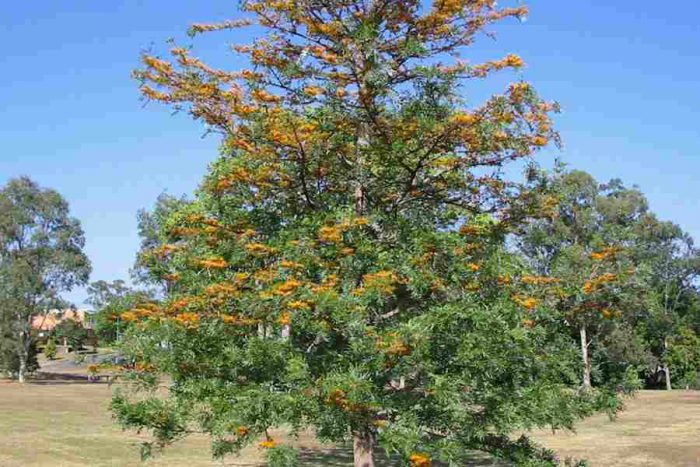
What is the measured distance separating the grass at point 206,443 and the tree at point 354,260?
5.64 meters

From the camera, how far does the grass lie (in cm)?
1803

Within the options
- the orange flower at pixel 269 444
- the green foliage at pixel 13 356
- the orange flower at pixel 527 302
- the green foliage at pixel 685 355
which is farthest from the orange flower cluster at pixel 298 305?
the green foliage at pixel 13 356

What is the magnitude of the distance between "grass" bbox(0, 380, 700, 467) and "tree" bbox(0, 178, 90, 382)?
26.2 meters

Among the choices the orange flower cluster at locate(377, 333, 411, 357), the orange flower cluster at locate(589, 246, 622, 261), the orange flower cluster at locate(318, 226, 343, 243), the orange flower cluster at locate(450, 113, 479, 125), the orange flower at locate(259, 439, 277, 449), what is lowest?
the orange flower at locate(259, 439, 277, 449)

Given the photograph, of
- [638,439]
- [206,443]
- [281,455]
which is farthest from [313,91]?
[638,439]

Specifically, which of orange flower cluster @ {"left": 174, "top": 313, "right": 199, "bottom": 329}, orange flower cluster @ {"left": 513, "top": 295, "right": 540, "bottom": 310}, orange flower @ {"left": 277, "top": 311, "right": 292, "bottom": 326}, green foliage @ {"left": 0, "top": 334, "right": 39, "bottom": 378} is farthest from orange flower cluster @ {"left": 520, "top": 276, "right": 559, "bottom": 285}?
green foliage @ {"left": 0, "top": 334, "right": 39, "bottom": 378}

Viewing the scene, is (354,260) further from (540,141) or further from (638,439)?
(638,439)

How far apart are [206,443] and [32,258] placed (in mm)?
43205

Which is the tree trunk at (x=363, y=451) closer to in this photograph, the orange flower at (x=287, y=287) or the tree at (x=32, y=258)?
the orange flower at (x=287, y=287)

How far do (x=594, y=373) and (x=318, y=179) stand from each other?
3532 millimetres

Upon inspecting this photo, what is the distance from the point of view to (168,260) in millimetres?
8648

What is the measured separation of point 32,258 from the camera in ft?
197

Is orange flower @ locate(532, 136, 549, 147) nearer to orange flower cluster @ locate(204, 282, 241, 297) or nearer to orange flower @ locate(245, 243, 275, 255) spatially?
orange flower @ locate(245, 243, 275, 255)

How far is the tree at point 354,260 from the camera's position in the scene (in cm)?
691
